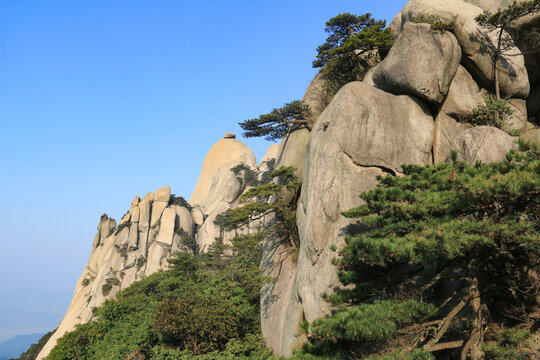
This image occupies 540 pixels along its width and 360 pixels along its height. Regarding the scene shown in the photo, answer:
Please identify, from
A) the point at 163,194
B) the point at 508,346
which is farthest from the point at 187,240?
the point at 508,346

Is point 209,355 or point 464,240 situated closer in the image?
point 464,240

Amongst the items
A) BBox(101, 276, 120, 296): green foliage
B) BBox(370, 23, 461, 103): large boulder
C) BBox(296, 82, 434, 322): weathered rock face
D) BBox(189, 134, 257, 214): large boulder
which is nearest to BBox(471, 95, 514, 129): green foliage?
BBox(370, 23, 461, 103): large boulder

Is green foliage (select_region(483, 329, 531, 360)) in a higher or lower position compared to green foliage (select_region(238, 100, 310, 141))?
lower

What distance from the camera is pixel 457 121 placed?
49.6 feet

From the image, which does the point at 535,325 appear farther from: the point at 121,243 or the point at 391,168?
the point at 121,243

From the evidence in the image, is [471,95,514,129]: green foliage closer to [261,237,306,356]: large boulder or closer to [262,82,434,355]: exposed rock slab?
[262,82,434,355]: exposed rock slab

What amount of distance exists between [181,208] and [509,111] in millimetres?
44492

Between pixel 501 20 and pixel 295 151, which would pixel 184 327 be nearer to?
pixel 295 151

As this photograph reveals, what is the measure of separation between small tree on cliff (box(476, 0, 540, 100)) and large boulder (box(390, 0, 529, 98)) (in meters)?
0.21

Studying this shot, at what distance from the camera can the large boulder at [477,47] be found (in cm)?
1531

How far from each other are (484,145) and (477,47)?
18.6 ft

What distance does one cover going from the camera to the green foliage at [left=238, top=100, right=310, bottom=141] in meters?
19.6

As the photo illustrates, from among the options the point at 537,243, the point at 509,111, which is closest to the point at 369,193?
the point at 537,243

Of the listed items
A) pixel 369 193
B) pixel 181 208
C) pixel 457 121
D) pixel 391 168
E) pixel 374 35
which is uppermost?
pixel 181 208
